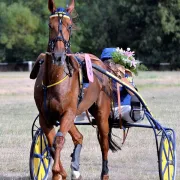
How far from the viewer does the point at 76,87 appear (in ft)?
22.8

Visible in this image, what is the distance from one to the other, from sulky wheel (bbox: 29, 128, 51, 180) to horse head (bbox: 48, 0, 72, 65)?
1486mm

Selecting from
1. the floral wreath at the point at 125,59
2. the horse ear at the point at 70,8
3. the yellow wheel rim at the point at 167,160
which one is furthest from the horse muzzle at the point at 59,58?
the floral wreath at the point at 125,59

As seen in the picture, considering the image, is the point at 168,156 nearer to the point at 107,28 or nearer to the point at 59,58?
the point at 59,58

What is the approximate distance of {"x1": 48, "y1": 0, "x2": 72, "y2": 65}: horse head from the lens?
20.9 ft

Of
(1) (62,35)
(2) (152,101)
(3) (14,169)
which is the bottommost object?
(2) (152,101)

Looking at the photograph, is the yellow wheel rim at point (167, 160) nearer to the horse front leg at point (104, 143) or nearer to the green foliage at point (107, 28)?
the horse front leg at point (104, 143)

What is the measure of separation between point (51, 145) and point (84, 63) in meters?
1.08

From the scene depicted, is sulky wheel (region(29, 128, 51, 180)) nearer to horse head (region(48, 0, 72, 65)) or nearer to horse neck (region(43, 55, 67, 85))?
horse neck (region(43, 55, 67, 85))

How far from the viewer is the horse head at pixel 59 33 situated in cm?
638

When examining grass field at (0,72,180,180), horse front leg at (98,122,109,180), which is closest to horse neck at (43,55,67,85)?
horse front leg at (98,122,109,180)

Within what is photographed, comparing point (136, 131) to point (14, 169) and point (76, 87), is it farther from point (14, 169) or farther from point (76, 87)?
point (76, 87)

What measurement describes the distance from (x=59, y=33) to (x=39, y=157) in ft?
6.06

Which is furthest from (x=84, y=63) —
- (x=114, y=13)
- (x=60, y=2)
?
(x=60, y=2)

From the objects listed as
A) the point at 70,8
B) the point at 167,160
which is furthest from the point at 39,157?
the point at 70,8
